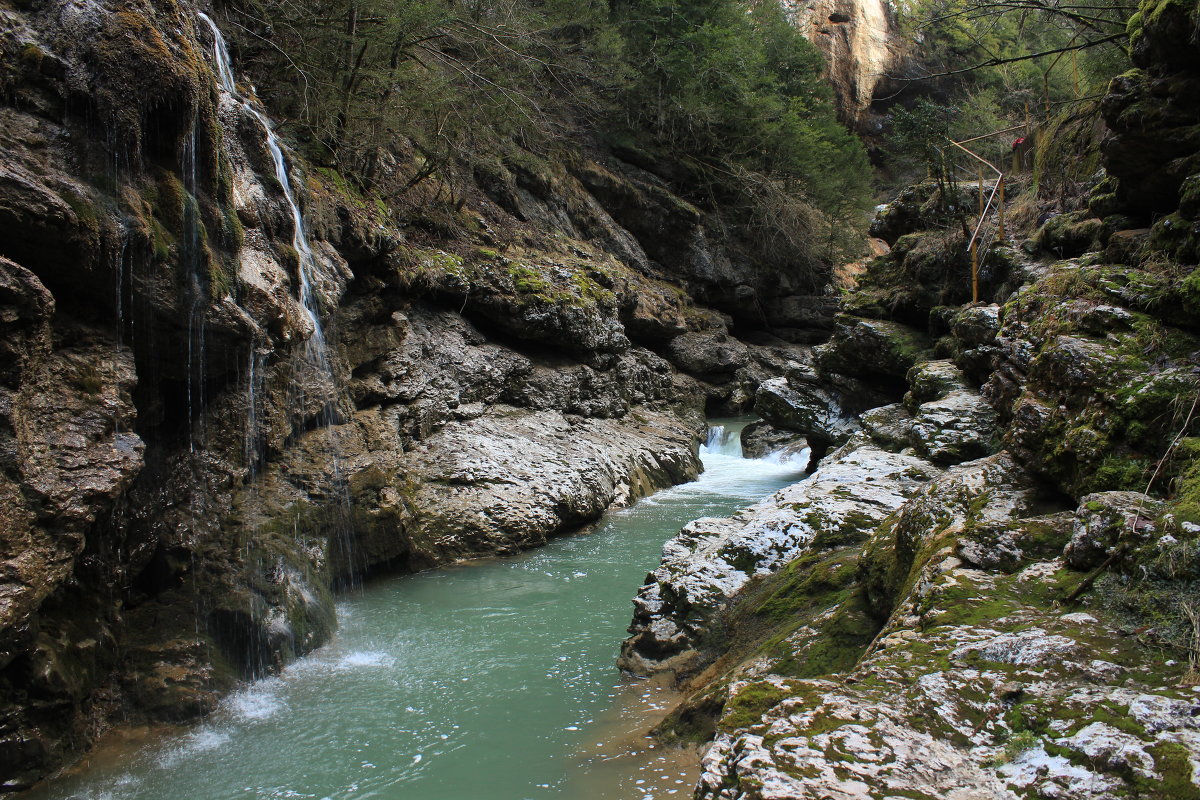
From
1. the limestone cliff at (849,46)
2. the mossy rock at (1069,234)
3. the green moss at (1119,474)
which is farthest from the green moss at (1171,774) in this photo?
the limestone cliff at (849,46)

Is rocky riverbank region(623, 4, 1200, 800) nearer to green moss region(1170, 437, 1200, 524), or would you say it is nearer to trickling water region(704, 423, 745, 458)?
green moss region(1170, 437, 1200, 524)

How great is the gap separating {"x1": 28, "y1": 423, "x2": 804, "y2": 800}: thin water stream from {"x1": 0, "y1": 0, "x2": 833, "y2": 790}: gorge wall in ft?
1.32

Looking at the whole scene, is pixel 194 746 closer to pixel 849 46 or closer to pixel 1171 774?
pixel 1171 774

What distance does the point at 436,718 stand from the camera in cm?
530

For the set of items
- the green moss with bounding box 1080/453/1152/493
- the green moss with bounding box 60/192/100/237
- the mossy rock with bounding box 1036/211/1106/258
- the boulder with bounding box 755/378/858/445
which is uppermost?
the mossy rock with bounding box 1036/211/1106/258

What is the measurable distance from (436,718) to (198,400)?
3.48 meters

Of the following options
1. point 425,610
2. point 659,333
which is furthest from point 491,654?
point 659,333

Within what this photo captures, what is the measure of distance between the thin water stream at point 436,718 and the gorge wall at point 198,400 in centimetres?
40

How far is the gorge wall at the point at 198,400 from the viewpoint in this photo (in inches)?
173

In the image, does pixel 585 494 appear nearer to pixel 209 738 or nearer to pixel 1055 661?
pixel 209 738

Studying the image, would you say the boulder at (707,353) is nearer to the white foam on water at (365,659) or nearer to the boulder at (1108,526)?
the white foam on water at (365,659)

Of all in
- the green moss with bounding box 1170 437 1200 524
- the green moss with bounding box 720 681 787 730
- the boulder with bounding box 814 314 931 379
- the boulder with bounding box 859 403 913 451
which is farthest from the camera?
the boulder with bounding box 814 314 931 379

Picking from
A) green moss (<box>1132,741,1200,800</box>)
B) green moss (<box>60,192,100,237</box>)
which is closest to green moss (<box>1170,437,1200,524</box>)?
green moss (<box>1132,741,1200,800</box>)

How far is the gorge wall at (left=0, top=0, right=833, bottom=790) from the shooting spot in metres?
4.38
